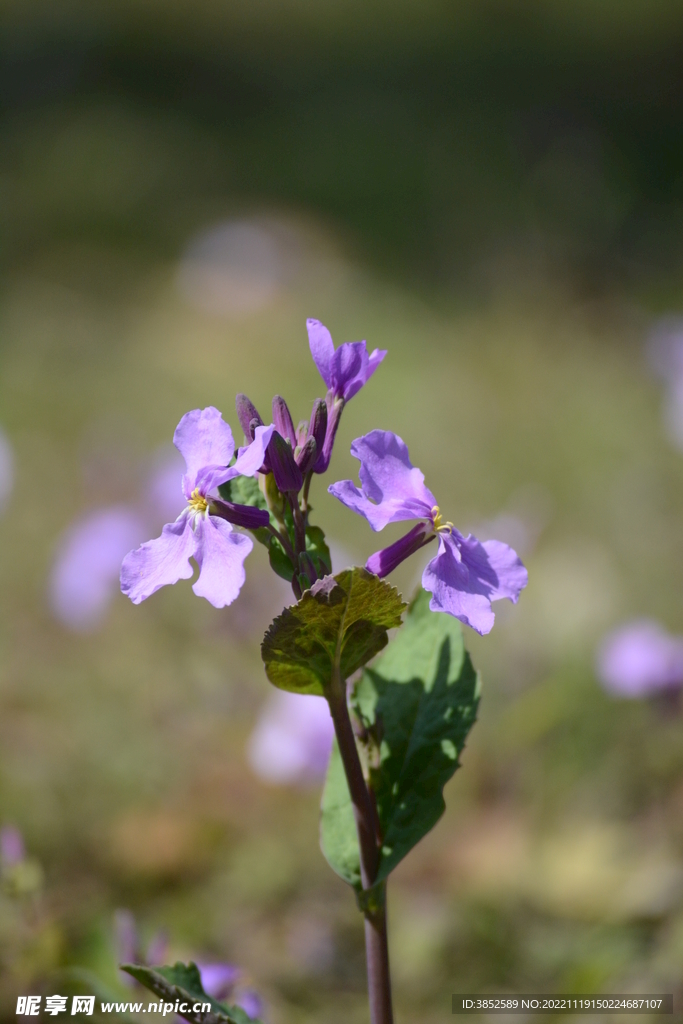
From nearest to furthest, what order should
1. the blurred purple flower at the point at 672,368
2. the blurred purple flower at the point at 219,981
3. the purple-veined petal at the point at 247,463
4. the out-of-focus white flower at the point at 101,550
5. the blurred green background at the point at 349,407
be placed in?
the purple-veined petal at the point at 247,463 → the blurred purple flower at the point at 219,981 → the blurred green background at the point at 349,407 → the out-of-focus white flower at the point at 101,550 → the blurred purple flower at the point at 672,368

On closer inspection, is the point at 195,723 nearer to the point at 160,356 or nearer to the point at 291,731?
the point at 291,731

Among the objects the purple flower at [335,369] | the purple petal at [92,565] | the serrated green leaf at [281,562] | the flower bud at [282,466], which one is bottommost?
the serrated green leaf at [281,562]

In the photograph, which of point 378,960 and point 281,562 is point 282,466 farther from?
point 378,960

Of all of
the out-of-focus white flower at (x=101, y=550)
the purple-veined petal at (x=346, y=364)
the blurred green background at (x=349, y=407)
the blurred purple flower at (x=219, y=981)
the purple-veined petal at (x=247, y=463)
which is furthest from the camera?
the out-of-focus white flower at (x=101, y=550)

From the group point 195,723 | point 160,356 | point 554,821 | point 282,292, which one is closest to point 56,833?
point 195,723

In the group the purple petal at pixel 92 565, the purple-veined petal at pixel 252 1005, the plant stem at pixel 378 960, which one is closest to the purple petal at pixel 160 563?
the plant stem at pixel 378 960

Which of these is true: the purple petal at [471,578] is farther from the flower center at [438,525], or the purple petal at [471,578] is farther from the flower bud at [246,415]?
the flower bud at [246,415]
